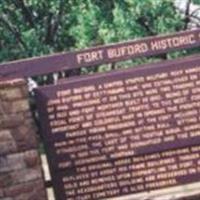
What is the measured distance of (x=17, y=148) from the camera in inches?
281

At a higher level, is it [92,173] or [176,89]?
[176,89]

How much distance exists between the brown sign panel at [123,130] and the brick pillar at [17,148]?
0.16m

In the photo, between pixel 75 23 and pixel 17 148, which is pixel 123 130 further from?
pixel 75 23

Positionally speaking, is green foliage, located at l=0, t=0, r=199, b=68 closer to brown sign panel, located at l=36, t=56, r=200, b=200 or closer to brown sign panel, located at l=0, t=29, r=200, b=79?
brown sign panel, located at l=0, t=29, r=200, b=79

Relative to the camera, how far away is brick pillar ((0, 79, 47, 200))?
23.3 feet

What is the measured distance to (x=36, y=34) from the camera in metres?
24.3

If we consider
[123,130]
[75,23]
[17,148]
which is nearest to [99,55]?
[123,130]

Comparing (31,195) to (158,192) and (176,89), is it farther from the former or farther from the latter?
(176,89)

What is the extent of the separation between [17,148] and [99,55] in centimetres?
127

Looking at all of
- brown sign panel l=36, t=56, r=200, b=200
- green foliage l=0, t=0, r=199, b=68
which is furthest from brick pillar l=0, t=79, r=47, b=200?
green foliage l=0, t=0, r=199, b=68

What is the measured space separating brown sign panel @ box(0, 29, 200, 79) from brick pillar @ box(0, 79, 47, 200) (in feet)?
0.52

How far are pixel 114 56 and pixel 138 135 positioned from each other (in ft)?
2.80

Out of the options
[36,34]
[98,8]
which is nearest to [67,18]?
[36,34]

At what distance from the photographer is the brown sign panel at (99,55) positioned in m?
7.14
